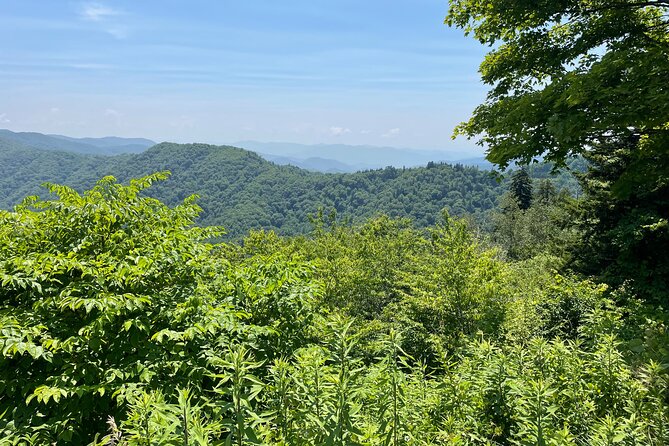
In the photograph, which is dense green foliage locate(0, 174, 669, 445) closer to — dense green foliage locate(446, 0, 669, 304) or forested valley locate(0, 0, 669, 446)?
forested valley locate(0, 0, 669, 446)

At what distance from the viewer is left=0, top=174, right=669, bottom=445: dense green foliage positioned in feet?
7.79

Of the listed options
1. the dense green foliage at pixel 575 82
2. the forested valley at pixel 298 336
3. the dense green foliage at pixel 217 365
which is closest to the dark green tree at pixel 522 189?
the forested valley at pixel 298 336

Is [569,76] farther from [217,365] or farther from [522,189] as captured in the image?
[522,189]

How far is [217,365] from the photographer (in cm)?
296

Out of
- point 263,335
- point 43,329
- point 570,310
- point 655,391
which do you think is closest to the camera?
point 655,391

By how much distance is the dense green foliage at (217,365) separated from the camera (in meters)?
2.38

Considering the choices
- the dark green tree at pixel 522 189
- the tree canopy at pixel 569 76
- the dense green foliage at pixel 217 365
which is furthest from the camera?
the dark green tree at pixel 522 189

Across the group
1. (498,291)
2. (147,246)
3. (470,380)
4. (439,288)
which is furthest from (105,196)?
(498,291)

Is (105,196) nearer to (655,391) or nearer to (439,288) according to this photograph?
(655,391)

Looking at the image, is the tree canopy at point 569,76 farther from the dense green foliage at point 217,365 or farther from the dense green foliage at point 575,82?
the dense green foliage at point 217,365

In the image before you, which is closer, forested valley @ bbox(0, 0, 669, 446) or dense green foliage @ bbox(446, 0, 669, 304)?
forested valley @ bbox(0, 0, 669, 446)

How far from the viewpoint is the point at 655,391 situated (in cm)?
304

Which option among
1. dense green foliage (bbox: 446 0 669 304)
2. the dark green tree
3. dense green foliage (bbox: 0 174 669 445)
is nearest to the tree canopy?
dense green foliage (bbox: 446 0 669 304)

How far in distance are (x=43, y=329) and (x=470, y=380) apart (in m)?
3.95
